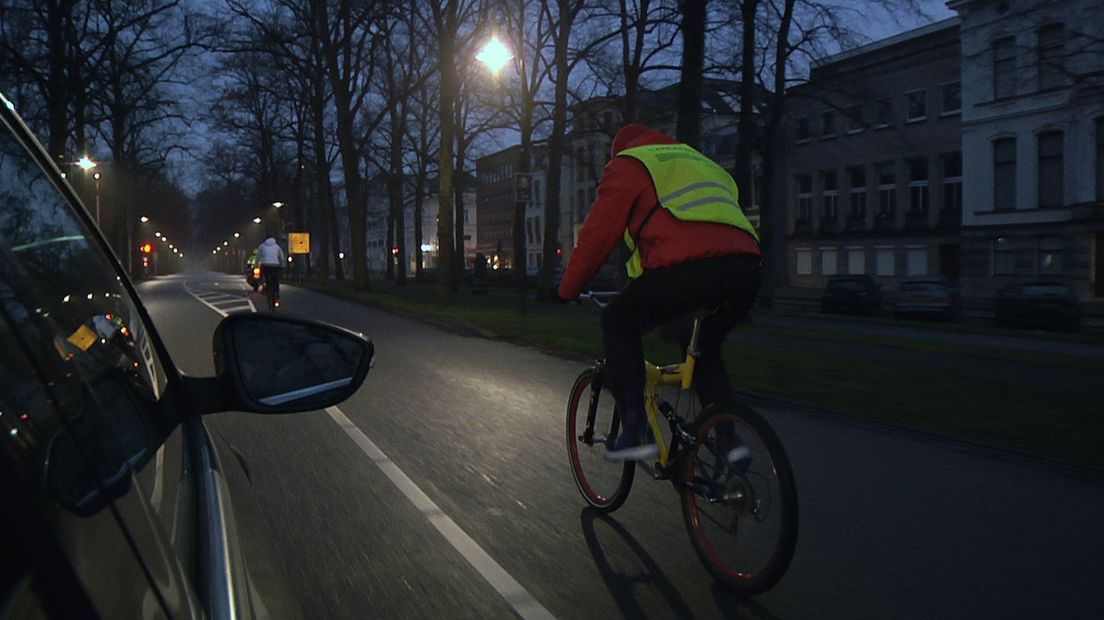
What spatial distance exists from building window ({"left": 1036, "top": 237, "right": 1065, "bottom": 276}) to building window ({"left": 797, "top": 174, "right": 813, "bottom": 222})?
16.8 meters

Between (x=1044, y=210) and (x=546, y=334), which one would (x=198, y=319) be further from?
(x=1044, y=210)

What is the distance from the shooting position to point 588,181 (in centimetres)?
7731

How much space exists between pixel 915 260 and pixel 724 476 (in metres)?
50.7

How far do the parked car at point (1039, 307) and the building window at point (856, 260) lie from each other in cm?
2059

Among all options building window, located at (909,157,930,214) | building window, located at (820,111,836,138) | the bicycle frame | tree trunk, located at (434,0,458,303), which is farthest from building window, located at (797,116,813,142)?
the bicycle frame

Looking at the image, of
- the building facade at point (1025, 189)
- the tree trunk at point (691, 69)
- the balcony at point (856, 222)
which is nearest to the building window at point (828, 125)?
the balcony at point (856, 222)

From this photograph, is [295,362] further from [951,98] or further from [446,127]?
[951,98]

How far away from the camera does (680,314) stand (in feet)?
14.7

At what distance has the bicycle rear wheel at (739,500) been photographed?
381 centimetres

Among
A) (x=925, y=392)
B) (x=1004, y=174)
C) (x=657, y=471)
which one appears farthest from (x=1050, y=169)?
(x=657, y=471)

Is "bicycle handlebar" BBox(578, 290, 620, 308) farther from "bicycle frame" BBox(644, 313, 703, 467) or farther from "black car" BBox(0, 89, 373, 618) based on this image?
"black car" BBox(0, 89, 373, 618)

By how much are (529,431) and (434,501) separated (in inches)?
98.4

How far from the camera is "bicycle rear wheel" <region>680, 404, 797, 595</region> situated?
3.81 m

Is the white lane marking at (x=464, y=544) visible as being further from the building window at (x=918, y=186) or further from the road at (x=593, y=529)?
the building window at (x=918, y=186)
